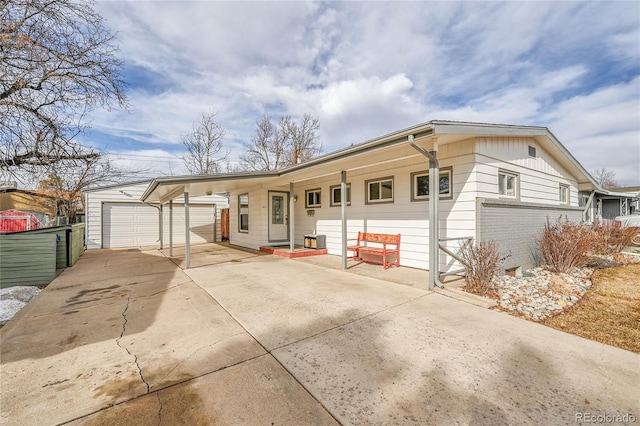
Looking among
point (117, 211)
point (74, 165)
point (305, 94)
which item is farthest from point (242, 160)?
point (74, 165)

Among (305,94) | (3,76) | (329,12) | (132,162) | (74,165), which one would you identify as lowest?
(74,165)

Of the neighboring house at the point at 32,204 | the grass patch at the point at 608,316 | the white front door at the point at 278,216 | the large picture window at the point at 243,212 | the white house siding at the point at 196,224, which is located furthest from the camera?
the neighboring house at the point at 32,204

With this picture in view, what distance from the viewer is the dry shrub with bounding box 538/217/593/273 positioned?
5.96 m

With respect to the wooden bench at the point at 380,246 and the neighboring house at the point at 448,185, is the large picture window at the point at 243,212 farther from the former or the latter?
the wooden bench at the point at 380,246

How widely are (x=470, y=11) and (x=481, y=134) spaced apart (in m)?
4.19

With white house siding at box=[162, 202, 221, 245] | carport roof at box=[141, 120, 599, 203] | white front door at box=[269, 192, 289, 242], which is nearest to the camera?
carport roof at box=[141, 120, 599, 203]

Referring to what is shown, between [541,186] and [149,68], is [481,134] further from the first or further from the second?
[149,68]

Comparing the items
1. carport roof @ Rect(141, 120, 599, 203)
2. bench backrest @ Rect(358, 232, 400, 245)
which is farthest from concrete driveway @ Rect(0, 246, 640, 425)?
carport roof @ Rect(141, 120, 599, 203)

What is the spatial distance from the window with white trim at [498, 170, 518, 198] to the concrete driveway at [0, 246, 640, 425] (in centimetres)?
356

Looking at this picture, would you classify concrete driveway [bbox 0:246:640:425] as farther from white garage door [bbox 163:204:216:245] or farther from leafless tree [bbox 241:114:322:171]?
leafless tree [bbox 241:114:322:171]

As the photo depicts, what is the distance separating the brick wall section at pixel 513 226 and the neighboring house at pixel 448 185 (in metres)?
0.02

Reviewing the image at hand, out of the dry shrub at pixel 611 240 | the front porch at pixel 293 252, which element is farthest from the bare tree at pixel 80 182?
the dry shrub at pixel 611 240

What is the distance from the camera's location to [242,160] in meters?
25.9

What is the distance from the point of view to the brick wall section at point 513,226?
5.44 meters
